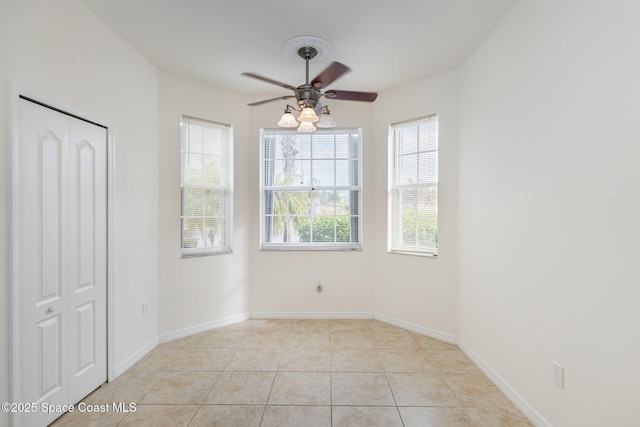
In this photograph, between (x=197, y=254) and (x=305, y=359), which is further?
(x=197, y=254)

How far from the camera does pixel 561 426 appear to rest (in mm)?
1707

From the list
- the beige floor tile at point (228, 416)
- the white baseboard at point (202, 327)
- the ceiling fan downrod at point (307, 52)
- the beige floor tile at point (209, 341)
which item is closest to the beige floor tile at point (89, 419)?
the beige floor tile at point (228, 416)

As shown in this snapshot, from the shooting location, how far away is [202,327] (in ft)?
11.0

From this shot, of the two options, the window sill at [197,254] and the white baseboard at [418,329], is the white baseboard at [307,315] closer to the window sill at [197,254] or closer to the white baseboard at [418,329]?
the white baseboard at [418,329]

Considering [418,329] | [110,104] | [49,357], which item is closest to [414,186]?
[418,329]

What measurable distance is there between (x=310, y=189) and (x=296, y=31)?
1842mm

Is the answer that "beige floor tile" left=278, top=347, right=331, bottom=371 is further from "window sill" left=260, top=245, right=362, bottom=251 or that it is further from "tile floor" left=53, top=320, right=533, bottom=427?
"window sill" left=260, top=245, right=362, bottom=251

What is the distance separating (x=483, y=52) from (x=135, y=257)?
3577 mm

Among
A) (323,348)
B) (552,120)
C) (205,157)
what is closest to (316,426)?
(323,348)

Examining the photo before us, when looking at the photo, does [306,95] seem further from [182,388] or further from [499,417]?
[499,417]

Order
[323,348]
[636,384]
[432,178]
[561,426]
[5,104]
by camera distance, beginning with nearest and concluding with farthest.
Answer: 1. [636,384]
2. [5,104]
3. [561,426]
4. [323,348]
5. [432,178]

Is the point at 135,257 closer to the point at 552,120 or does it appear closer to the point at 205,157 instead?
the point at 205,157

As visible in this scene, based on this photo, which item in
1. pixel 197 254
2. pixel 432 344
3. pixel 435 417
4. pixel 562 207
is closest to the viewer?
pixel 562 207

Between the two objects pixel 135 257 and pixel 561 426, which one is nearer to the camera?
pixel 561 426
